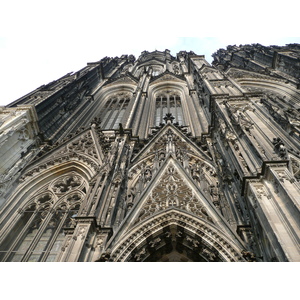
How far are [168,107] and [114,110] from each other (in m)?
4.26

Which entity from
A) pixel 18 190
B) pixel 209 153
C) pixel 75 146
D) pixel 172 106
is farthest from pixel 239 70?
pixel 18 190

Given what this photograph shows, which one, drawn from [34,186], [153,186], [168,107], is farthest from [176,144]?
[168,107]

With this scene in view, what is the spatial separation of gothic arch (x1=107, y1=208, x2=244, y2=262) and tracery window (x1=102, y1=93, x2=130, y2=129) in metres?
11.0

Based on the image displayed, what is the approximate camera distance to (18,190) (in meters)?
9.84

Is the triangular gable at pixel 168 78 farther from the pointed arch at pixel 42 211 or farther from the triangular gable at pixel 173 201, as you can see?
the triangular gable at pixel 173 201

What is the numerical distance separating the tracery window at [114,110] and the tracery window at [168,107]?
8.80ft

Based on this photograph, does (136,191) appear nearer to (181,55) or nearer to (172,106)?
(172,106)

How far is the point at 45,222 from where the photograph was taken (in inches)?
344

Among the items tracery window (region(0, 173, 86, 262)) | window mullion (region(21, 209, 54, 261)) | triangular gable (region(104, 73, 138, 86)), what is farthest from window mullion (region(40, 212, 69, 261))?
triangular gable (region(104, 73, 138, 86))

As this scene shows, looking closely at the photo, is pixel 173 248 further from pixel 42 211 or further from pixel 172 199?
pixel 42 211

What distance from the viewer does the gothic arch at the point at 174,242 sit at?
6.37 m

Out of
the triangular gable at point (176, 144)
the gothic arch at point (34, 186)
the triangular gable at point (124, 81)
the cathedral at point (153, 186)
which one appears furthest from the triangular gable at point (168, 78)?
the gothic arch at point (34, 186)

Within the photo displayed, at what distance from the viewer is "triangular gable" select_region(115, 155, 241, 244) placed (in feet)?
23.8

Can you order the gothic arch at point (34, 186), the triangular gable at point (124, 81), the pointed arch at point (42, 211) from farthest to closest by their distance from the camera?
the triangular gable at point (124, 81)
the gothic arch at point (34, 186)
the pointed arch at point (42, 211)
